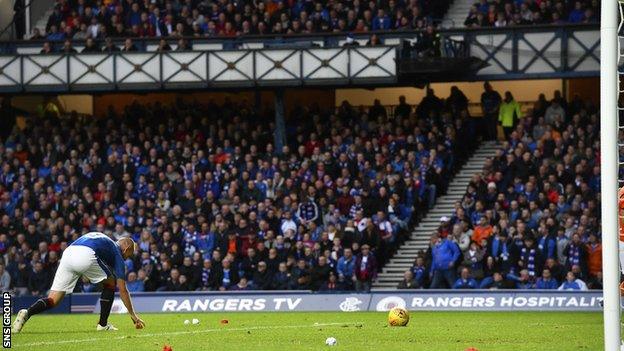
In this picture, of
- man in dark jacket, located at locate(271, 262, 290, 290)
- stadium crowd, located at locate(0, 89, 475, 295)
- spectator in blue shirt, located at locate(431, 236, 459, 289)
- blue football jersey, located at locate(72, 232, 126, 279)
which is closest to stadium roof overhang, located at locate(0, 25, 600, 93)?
stadium crowd, located at locate(0, 89, 475, 295)

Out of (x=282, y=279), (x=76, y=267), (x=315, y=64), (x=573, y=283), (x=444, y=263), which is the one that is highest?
(x=315, y=64)

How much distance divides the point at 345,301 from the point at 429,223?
5.98m

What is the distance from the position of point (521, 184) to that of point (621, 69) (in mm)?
19490

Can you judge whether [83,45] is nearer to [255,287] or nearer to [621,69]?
[255,287]

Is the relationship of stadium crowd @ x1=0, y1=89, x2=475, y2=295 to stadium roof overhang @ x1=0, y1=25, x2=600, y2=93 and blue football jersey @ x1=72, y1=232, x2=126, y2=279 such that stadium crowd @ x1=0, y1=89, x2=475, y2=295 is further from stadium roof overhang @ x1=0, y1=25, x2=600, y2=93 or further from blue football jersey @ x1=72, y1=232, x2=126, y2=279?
blue football jersey @ x1=72, y1=232, x2=126, y2=279

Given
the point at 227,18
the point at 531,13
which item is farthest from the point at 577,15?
the point at 227,18

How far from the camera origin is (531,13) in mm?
37656

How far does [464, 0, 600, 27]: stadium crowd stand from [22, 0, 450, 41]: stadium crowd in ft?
4.65

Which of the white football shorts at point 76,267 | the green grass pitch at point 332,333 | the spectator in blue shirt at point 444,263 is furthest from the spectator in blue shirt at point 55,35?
the white football shorts at point 76,267

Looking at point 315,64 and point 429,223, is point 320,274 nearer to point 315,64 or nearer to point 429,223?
point 429,223

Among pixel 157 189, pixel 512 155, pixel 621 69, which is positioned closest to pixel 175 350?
pixel 621 69

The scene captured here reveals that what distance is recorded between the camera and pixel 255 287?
32.9m

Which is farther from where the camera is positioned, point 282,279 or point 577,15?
point 577,15

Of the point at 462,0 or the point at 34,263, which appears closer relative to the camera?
the point at 34,263
